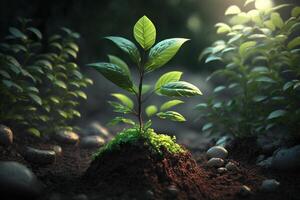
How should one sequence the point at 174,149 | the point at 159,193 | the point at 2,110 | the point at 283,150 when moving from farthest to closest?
the point at 2,110 → the point at 283,150 → the point at 174,149 → the point at 159,193

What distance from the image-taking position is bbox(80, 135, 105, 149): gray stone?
179 inches

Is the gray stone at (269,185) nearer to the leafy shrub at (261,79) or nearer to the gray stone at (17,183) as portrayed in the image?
the leafy shrub at (261,79)

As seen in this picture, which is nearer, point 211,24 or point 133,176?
point 133,176

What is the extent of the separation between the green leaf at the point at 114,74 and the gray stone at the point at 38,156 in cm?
113

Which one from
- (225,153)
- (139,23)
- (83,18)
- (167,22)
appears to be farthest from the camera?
(167,22)

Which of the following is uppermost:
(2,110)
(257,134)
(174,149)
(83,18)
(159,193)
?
(83,18)

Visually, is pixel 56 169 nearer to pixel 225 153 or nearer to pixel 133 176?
pixel 133 176

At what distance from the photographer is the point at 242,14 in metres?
4.12

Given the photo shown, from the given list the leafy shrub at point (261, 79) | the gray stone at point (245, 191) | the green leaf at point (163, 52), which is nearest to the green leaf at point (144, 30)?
the green leaf at point (163, 52)

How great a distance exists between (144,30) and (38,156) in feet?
5.31

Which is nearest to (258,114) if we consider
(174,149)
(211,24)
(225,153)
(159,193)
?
(225,153)

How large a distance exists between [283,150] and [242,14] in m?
1.59

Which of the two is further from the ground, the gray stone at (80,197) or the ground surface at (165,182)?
the ground surface at (165,182)

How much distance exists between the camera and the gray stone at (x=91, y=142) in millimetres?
4543
